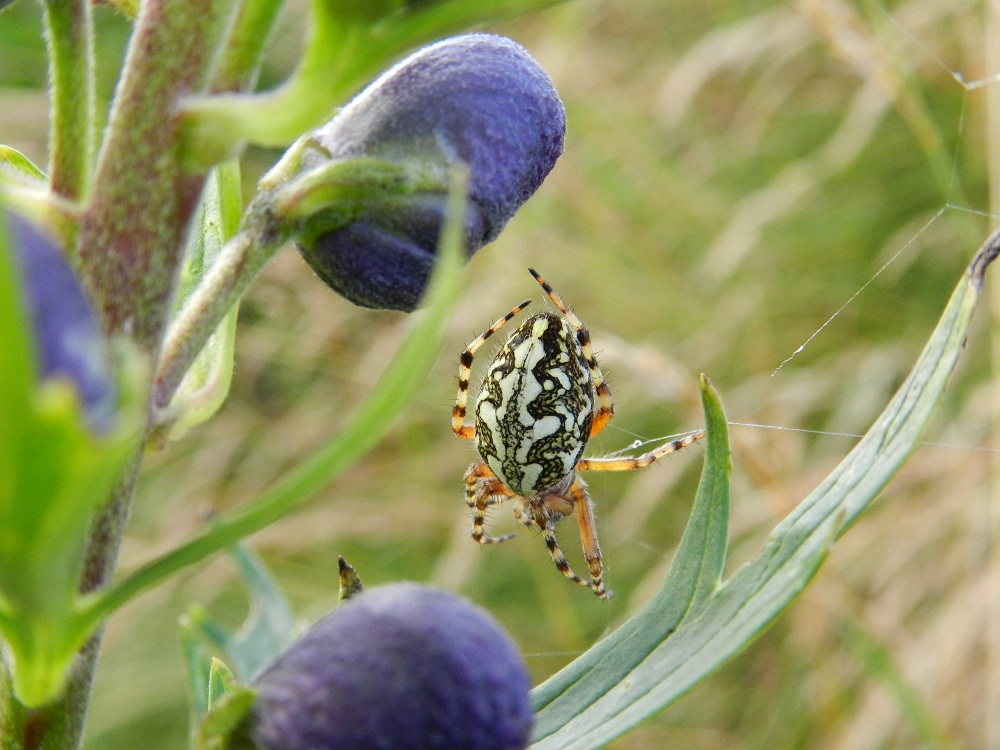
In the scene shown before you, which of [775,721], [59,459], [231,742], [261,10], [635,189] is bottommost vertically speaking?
[775,721]

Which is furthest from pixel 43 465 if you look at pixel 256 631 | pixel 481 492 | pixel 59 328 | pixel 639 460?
pixel 481 492

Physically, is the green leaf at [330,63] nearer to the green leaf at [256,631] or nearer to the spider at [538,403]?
the green leaf at [256,631]

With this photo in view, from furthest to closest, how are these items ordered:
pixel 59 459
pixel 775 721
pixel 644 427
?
pixel 644 427 < pixel 775 721 < pixel 59 459

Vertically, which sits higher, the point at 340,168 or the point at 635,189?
the point at 340,168

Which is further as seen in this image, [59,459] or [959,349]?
[959,349]

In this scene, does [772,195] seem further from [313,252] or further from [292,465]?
[313,252]

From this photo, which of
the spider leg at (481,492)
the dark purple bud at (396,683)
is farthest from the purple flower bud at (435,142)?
the spider leg at (481,492)

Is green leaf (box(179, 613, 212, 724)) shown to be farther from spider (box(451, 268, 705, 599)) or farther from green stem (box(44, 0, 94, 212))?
spider (box(451, 268, 705, 599))

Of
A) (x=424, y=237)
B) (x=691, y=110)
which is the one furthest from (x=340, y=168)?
(x=691, y=110)
